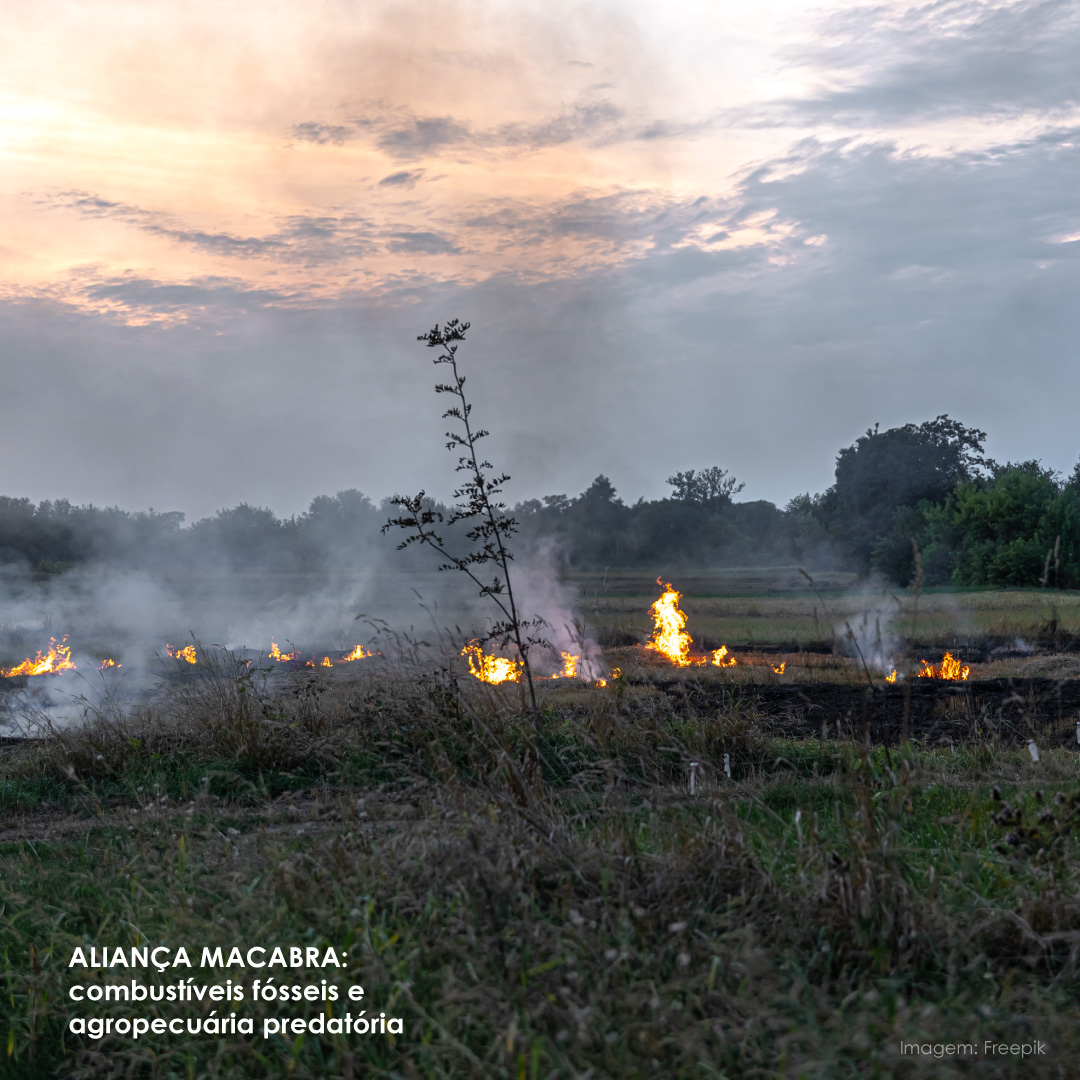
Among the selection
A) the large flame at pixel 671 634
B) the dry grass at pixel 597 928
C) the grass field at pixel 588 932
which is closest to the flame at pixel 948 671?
the large flame at pixel 671 634

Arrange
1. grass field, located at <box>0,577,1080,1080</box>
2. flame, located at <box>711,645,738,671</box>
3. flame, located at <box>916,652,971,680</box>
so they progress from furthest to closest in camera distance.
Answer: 1. flame, located at <box>916,652,971,680</box>
2. flame, located at <box>711,645,738,671</box>
3. grass field, located at <box>0,577,1080,1080</box>

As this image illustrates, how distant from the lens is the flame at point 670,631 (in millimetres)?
15180

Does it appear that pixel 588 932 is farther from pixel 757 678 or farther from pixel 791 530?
pixel 791 530

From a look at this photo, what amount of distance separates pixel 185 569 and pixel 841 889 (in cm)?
3558

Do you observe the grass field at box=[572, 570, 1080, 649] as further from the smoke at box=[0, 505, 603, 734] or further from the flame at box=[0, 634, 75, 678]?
the flame at box=[0, 634, 75, 678]

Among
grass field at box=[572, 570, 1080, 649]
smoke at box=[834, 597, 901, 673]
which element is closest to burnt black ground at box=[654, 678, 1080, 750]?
smoke at box=[834, 597, 901, 673]

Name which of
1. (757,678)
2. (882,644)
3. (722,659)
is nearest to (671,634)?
(722,659)

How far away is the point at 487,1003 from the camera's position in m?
2.62

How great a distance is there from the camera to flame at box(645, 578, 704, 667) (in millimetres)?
15180

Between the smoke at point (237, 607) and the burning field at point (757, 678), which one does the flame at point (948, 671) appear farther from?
the smoke at point (237, 607)

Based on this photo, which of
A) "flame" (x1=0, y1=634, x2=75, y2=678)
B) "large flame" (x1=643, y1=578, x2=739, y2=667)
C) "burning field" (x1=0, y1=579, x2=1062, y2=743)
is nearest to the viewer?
"burning field" (x1=0, y1=579, x2=1062, y2=743)

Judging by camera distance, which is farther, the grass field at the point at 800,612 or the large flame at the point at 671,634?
the grass field at the point at 800,612

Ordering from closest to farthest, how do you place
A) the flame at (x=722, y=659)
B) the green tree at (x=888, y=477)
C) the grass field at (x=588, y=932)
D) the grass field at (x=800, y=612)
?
the grass field at (x=588, y=932) < the flame at (x=722, y=659) < the grass field at (x=800, y=612) < the green tree at (x=888, y=477)

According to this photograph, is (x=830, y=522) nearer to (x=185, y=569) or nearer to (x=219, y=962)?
(x=185, y=569)
